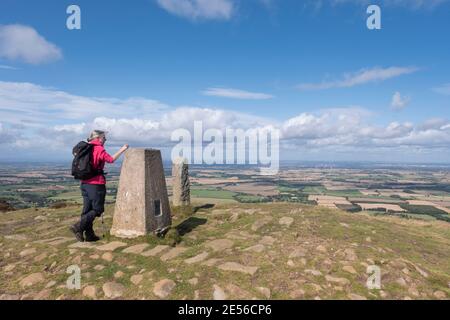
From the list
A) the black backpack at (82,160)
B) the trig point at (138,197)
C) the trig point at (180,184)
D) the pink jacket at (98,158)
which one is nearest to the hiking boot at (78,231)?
the trig point at (138,197)

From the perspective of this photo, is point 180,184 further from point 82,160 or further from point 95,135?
point 82,160

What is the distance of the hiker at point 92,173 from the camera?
341 inches

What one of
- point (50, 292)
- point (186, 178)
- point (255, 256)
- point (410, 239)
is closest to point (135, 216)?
point (50, 292)

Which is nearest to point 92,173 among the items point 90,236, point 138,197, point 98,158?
point 98,158

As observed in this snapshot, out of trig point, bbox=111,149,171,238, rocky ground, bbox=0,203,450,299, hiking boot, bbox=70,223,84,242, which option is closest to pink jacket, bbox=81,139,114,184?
trig point, bbox=111,149,171,238

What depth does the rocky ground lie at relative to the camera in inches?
251

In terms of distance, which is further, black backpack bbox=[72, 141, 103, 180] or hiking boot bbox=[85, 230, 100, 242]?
hiking boot bbox=[85, 230, 100, 242]

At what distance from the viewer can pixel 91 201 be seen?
908 centimetres

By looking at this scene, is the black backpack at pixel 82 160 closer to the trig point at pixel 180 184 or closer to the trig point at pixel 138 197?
the trig point at pixel 138 197

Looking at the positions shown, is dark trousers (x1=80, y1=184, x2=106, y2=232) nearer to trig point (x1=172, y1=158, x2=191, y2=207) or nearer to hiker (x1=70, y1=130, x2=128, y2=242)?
hiker (x1=70, y1=130, x2=128, y2=242)

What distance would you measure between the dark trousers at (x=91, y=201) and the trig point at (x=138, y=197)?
80cm

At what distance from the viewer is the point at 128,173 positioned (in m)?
9.77

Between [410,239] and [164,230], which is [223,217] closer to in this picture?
[164,230]
